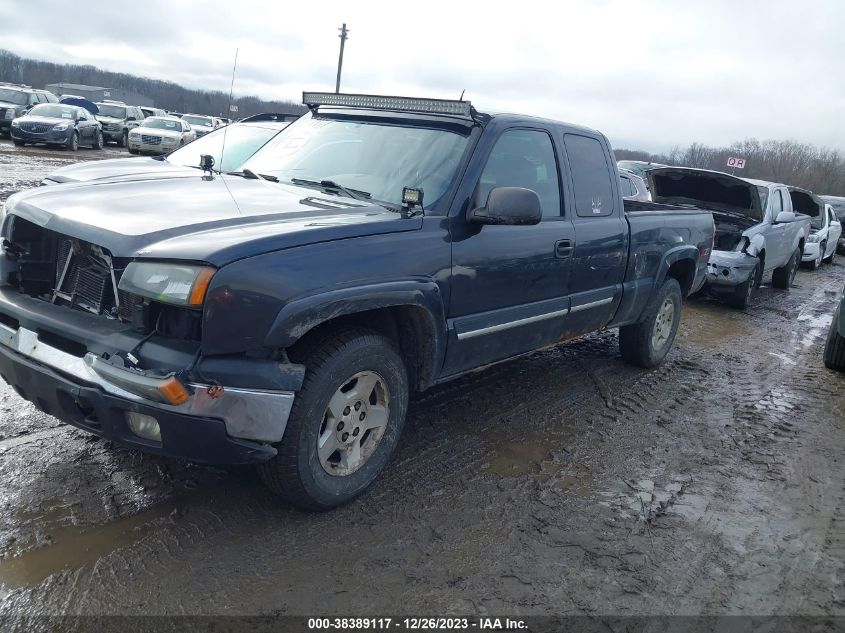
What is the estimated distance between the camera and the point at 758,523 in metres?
3.66

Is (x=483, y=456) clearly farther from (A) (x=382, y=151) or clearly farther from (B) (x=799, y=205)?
(B) (x=799, y=205)

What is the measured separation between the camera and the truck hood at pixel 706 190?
10062 millimetres

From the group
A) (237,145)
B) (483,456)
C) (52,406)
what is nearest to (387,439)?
(483,456)

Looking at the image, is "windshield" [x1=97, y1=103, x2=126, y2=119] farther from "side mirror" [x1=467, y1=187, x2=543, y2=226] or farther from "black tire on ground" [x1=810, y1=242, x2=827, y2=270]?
"side mirror" [x1=467, y1=187, x2=543, y2=226]

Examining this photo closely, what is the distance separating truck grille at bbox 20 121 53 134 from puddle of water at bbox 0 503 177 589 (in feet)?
74.6

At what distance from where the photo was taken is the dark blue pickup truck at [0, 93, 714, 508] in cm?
271

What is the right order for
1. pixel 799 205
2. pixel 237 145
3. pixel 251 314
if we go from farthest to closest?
pixel 799 205
pixel 237 145
pixel 251 314

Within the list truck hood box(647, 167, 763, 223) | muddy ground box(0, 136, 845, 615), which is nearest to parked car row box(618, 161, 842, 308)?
truck hood box(647, 167, 763, 223)

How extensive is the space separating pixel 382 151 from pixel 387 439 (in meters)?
1.67

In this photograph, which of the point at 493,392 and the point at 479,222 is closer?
the point at 479,222

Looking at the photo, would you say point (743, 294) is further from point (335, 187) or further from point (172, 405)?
point (172, 405)

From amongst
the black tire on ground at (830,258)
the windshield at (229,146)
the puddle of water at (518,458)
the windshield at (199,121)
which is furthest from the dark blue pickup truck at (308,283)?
the windshield at (199,121)

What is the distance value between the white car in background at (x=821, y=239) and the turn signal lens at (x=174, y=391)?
1451 centimetres

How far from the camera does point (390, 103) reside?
4172 millimetres
